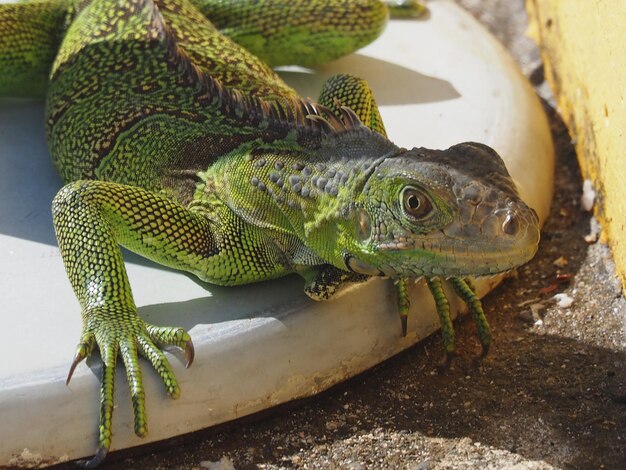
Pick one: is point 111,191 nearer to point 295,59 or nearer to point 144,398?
point 144,398

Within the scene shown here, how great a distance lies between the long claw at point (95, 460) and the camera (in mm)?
4441

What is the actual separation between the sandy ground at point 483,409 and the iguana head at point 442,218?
2.90 ft

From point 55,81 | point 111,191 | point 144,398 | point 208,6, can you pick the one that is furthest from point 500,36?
point 144,398

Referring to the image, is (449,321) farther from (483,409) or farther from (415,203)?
(415,203)

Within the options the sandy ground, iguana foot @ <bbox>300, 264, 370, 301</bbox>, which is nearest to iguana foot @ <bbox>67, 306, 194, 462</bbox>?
the sandy ground

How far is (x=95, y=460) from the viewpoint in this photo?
4465 mm

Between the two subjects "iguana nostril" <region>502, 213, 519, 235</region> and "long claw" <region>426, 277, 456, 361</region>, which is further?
"long claw" <region>426, 277, 456, 361</region>

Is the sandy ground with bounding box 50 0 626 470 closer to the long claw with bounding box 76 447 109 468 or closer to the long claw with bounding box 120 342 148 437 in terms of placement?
the long claw with bounding box 76 447 109 468

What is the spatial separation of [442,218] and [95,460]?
6.05ft

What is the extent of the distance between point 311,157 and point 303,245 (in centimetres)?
42

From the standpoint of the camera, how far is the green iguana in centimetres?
411

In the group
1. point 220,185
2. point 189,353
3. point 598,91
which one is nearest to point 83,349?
point 189,353

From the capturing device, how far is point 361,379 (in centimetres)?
514

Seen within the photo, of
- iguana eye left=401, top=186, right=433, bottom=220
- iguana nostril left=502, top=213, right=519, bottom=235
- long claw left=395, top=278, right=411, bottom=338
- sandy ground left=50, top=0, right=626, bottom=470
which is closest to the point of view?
iguana nostril left=502, top=213, right=519, bottom=235
